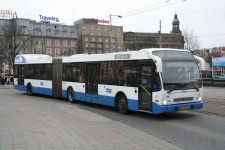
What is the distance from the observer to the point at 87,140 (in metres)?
7.72

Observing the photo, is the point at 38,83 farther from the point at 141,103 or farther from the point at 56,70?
the point at 141,103

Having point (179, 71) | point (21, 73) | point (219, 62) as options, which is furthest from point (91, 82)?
point (219, 62)

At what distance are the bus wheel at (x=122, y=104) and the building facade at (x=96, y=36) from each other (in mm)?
111941

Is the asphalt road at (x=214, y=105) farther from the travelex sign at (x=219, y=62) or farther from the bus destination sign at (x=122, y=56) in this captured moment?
the travelex sign at (x=219, y=62)

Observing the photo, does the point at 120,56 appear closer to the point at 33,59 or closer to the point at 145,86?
the point at 145,86

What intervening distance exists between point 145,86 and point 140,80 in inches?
17.1

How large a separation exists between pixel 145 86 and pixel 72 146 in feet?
19.1

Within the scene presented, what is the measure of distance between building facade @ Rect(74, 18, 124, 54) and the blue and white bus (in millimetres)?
108753

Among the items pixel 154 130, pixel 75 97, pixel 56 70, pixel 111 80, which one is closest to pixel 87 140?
pixel 154 130

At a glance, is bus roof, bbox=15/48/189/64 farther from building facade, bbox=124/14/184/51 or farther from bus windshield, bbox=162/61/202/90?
building facade, bbox=124/14/184/51

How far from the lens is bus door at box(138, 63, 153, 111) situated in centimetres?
1193

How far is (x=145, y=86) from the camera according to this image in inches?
479

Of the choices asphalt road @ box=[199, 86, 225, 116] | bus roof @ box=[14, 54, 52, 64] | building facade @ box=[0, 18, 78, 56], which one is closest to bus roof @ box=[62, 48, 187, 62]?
bus roof @ box=[14, 54, 52, 64]

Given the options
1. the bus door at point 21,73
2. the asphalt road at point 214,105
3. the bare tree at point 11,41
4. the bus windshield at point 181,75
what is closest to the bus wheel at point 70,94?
the bus door at point 21,73
